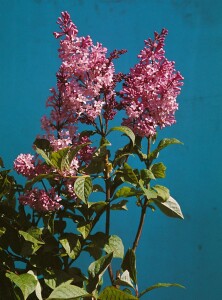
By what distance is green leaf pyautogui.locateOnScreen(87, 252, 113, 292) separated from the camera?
3.58 feet

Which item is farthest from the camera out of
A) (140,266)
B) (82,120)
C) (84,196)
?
(140,266)

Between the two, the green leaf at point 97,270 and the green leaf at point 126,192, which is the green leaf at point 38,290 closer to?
the green leaf at point 97,270

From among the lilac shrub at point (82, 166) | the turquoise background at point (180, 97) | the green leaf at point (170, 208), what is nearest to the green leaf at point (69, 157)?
the lilac shrub at point (82, 166)

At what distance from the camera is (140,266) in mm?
1622

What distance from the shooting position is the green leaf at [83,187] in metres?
1.07

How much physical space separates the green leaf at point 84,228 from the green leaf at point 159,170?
175mm

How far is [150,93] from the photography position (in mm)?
1171

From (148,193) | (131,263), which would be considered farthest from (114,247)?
(148,193)

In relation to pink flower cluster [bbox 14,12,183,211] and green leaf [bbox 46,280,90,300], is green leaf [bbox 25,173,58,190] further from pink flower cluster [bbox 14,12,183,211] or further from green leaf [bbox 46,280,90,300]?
green leaf [bbox 46,280,90,300]

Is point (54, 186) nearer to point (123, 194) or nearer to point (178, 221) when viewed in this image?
point (123, 194)

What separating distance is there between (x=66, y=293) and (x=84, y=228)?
0.17m

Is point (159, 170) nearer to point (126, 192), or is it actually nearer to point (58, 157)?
point (126, 192)

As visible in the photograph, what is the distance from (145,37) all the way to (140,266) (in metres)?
0.67

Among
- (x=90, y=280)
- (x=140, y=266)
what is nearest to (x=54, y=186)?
(x=90, y=280)
